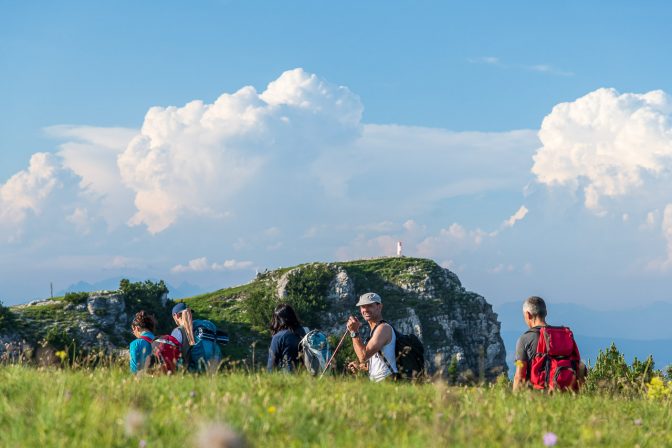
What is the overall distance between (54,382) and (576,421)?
5160 mm

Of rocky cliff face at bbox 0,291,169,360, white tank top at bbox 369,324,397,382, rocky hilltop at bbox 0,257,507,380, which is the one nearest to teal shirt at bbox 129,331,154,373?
white tank top at bbox 369,324,397,382

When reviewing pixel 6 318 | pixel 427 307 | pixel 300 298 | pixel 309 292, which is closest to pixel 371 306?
pixel 6 318

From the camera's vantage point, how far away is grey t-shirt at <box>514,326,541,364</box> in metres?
9.63

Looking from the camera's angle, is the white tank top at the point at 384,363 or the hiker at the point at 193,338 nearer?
the white tank top at the point at 384,363

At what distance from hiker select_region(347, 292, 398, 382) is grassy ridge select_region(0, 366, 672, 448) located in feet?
7.38

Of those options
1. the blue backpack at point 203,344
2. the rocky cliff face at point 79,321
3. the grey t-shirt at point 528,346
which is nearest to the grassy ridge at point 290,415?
the grey t-shirt at point 528,346

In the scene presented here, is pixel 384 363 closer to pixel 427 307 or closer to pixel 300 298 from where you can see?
pixel 300 298

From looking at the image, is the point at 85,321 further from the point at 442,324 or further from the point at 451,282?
the point at 451,282

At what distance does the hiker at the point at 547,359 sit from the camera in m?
9.58

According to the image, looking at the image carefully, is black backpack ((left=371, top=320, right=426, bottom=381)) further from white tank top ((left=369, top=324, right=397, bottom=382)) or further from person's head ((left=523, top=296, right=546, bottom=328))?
person's head ((left=523, top=296, right=546, bottom=328))

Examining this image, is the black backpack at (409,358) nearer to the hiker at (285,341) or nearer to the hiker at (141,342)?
the hiker at (285,341)

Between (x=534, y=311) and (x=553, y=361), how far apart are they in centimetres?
73

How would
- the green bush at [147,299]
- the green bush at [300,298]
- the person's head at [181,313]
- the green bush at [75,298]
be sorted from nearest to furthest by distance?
the person's head at [181,313] < the green bush at [75,298] < the green bush at [147,299] < the green bush at [300,298]

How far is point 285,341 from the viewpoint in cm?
1139
